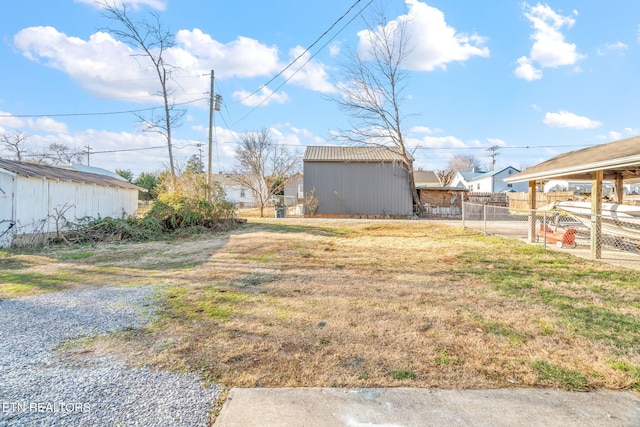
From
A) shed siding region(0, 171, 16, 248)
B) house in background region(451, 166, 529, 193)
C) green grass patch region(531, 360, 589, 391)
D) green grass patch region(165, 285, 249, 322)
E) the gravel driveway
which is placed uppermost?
house in background region(451, 166, 529, 193)

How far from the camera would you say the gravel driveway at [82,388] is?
1.96 meters

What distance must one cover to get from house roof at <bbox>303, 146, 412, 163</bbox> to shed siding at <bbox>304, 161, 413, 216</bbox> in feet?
1.12

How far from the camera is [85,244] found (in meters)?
9.88

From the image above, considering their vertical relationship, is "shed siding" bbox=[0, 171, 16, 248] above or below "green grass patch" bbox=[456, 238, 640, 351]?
→ above

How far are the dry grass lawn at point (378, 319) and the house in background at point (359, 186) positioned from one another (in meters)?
15.2

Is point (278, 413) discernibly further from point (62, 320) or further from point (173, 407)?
point (62, 320)

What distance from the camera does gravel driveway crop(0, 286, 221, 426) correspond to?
1963mm

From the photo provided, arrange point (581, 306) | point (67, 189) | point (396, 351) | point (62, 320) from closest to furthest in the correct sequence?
point (396, 351) < point (62, 320) < point (581, 306) < point (67, 189)

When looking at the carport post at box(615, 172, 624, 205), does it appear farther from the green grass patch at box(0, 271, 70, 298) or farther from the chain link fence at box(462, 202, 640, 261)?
the green grass patch at box(0, 271, 70, 298)

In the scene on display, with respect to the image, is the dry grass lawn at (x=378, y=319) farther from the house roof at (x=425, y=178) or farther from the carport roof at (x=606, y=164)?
the house roof at (x=425, y=178)

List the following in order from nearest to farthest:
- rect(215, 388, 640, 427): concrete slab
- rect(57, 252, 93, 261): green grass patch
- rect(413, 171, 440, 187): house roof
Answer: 1. rect(215, 388, 640, 427): concrete slab
2. rect(57, 252, 93, 261): green grass patch
3. rect(413, 171, 440, 187): house roof

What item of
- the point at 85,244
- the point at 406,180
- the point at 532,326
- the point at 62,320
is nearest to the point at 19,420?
the point at 62,320

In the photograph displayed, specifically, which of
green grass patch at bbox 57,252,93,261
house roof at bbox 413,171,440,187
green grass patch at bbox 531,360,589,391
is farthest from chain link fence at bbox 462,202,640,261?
house roof at bbox 413,171,440,187

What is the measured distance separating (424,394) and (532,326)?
1945 mm
